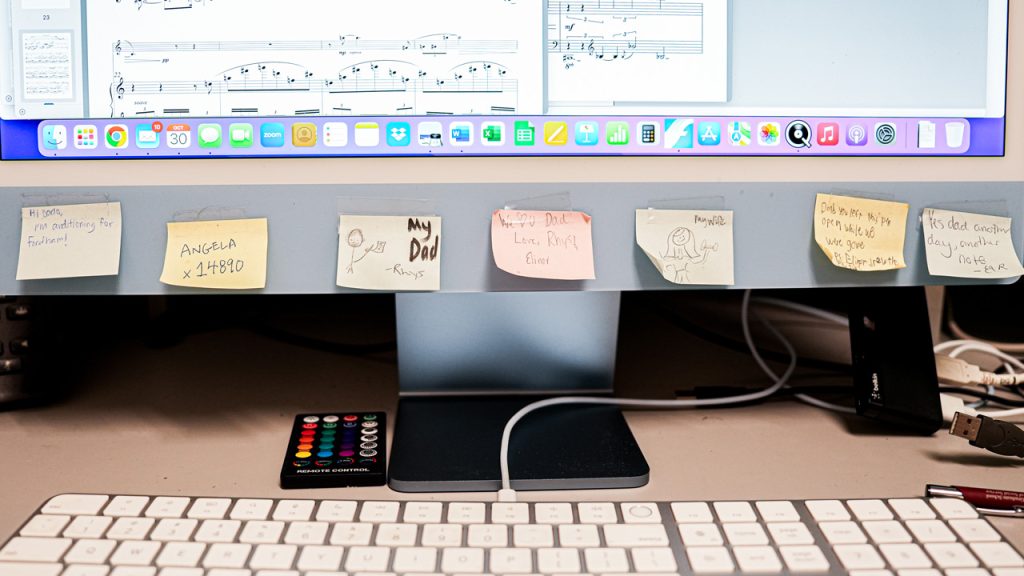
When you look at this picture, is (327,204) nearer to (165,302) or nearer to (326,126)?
(326,126)

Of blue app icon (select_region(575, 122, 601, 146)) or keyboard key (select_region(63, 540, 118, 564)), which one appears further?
blue app icon (select_region(575, 122, 601, 146))

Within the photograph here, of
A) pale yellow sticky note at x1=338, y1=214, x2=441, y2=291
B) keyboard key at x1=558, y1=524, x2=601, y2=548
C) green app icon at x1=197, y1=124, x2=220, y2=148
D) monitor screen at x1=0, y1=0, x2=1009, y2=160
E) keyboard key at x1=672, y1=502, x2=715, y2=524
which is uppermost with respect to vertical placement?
monitor screen at x1=0, y1=0, x2=1009, y2=160

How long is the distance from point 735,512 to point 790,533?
0.08ft

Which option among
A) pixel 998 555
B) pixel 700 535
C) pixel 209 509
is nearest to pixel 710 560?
pixel 700 535

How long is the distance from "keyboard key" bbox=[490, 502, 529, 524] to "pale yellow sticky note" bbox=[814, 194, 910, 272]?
0.24m

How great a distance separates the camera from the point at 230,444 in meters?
0.47

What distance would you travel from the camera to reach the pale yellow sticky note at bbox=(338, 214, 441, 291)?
427 mm

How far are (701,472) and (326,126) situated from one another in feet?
0.99

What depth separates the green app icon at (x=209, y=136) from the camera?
42 cm

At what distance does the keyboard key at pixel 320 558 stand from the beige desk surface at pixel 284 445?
0.09 m

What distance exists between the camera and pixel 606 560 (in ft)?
1.00

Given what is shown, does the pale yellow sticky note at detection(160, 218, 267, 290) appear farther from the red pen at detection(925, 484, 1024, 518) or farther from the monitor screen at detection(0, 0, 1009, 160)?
the red pen at detection(925, 484, 1024, 518)

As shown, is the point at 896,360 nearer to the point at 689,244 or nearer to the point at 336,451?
the point at 689,244

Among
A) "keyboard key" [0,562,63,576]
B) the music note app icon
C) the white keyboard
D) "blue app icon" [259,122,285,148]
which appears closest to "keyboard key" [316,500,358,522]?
the white keyboard
